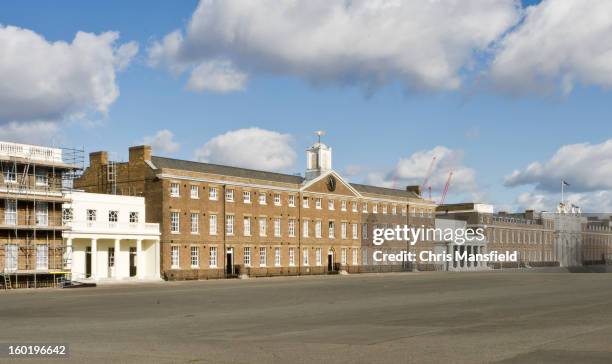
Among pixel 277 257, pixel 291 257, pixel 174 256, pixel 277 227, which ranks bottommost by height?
pixel 291 257

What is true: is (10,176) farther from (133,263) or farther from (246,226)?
(246,226)

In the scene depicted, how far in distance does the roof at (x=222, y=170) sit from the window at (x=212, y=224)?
446cm

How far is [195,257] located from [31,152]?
1999cm

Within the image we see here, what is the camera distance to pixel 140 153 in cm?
6725

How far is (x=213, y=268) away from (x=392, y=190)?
3996 cm

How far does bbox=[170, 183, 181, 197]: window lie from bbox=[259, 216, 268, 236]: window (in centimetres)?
1214

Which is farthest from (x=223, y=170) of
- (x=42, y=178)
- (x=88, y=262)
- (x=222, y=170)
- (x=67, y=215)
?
(x=42, y=178)

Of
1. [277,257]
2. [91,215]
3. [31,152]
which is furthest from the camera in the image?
[277,257]

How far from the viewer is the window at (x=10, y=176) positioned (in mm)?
51531

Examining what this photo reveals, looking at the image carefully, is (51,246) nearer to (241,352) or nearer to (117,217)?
(117,217)

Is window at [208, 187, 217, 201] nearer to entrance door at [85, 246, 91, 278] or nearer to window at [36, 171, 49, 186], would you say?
entrance door at [85, 246, 91, 278]

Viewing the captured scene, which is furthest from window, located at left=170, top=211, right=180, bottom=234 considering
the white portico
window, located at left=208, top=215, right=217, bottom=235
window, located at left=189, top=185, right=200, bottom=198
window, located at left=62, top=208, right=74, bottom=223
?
window, located at left=62, top=208, right=74, bottom=223

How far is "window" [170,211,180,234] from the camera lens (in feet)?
218

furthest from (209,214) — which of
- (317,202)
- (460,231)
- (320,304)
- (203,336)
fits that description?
(460,231)
